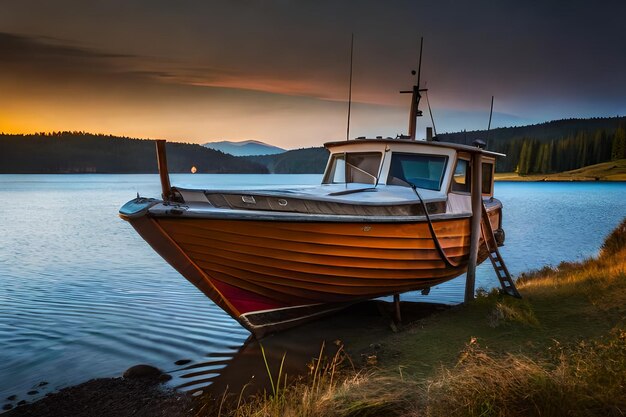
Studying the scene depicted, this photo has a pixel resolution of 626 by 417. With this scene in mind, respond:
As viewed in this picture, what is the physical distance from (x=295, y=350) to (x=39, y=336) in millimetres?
5409

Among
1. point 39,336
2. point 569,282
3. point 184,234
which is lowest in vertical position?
point 39,336

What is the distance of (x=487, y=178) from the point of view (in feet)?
45.4

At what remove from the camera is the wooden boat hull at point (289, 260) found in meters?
7.96

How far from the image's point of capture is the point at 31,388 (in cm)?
792

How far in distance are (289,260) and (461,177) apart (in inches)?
196

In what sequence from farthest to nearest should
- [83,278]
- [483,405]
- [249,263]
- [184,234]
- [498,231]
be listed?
[83,278] < [498,231] < [249,263] < [184,234] < [483,405]

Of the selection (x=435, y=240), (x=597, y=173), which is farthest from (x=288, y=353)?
(x=597, y=173)

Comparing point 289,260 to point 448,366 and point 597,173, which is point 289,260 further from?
point 597,173

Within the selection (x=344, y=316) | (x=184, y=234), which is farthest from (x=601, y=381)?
(x=344, y=316)

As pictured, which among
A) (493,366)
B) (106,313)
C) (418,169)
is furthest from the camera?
(106,313)

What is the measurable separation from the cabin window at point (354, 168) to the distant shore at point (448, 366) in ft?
9.64

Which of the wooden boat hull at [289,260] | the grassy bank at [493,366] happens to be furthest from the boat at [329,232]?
the grassy bank at [493,366]

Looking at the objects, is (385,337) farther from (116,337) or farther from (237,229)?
(116,337)

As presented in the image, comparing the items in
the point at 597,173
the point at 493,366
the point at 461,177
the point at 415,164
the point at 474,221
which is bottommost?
the point at 597,173
